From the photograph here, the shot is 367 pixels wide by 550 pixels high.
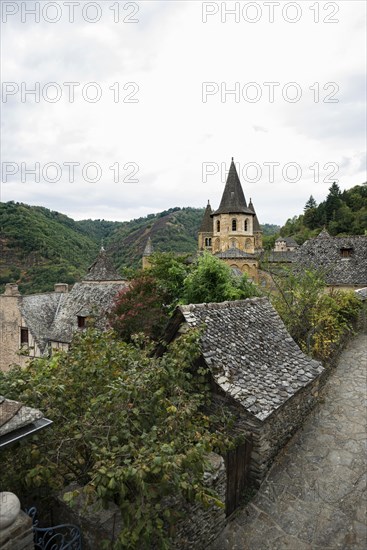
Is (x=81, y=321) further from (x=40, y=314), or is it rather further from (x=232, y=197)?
(x=232, y=197)

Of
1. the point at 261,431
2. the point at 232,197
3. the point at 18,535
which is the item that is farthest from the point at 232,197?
the point at 18,535

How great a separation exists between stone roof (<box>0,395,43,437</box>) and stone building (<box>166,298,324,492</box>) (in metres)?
3.92

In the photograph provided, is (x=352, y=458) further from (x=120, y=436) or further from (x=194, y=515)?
(x=120, y=436)

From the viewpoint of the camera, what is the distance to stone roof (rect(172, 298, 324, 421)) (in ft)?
21.2

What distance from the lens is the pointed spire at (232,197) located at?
47188mm

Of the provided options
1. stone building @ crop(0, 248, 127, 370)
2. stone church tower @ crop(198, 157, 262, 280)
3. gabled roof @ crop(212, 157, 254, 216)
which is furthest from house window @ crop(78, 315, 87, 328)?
gabled roof @ crop(212, 157, 254, 216)

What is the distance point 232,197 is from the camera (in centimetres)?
4781

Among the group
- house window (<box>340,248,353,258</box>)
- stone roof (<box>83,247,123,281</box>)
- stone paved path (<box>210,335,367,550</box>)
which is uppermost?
house window (<box>340,248,353,258</box>)

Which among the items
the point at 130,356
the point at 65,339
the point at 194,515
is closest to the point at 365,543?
the point at 194,515

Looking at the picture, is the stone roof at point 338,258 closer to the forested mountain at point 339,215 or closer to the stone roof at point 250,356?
the stone roof at point 250,356

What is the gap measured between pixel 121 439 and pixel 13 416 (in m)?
1.67

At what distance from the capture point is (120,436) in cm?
416

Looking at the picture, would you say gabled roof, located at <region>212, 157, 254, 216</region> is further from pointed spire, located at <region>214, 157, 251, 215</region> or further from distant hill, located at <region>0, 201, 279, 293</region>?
distant hill, located at <region>0, 201, 279, 293</region>

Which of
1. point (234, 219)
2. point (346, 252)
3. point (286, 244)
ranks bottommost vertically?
point (346, 252)
